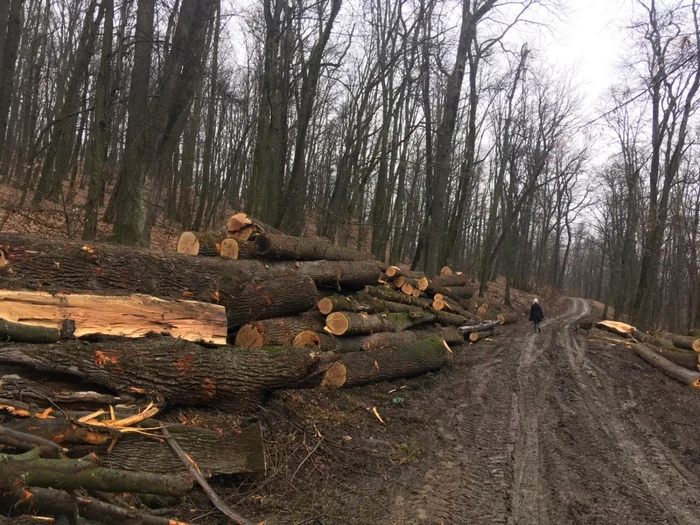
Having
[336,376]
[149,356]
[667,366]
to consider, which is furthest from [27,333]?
[667,366]

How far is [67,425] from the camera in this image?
11.5 feet

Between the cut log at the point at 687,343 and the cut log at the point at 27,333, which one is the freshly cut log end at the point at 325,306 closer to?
the cut log at the point at 27,333

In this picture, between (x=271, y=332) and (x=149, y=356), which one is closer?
(x=149, y=356)

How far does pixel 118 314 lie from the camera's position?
5.14 m

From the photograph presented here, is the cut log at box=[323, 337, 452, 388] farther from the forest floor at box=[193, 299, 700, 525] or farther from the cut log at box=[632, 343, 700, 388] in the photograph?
the cut log at box=[632, 343, 700, 388]

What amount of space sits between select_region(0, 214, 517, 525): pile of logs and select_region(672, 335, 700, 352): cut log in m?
6.44

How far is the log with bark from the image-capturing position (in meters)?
5.08

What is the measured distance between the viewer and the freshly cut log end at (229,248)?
790 cm

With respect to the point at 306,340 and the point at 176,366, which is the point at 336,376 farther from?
the point at 176,366

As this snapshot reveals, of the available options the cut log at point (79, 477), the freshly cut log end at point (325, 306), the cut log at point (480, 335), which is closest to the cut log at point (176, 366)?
the cut log at point (79, 477)

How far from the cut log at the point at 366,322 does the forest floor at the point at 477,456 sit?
1.14m

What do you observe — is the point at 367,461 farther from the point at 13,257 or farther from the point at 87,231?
the point at 87,231

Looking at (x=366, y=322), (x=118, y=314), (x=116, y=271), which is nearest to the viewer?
(x=118, y=314)

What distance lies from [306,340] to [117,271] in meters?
2.85
